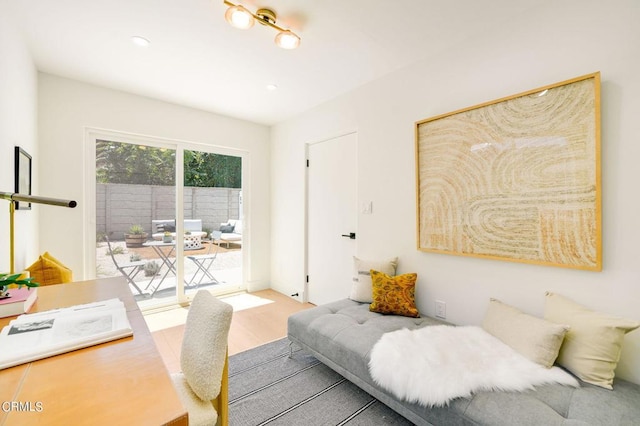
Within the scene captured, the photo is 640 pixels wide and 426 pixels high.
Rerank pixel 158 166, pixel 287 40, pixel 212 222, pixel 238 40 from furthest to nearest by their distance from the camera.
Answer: pixel 212 222 < pixel 158 166 < pixel 238 40 < pixel 287 40

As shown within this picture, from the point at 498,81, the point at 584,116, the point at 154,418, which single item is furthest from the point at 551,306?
the point at 154,418

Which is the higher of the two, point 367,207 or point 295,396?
point 367,207

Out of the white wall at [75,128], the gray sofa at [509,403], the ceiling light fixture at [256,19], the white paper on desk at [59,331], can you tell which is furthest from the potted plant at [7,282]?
the white wall at [75,128]

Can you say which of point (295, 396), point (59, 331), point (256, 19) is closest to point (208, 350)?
point (59, 331)

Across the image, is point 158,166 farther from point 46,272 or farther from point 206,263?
point 46,272

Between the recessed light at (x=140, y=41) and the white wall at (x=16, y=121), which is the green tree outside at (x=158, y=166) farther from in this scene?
the recessed light at (x=140, y=41)

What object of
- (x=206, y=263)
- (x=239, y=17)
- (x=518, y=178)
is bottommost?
(x=206, y=263)

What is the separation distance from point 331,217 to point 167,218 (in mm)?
1980

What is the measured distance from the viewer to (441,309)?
7.38ft

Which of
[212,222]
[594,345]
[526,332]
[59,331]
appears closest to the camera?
[59,331]

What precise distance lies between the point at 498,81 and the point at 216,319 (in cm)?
228

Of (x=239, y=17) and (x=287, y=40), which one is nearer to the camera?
(x=239, y=17)

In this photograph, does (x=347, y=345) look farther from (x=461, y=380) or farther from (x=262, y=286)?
(x=262, y=286)

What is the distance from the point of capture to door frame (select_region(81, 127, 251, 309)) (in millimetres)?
2896
